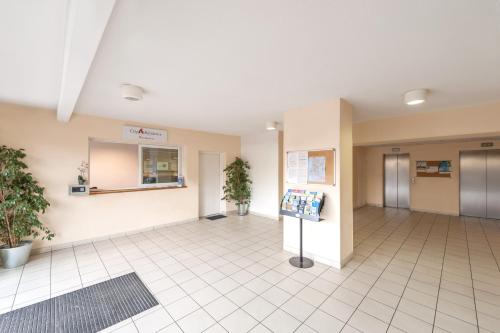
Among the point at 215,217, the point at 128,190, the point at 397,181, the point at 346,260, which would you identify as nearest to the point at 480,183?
the point at 397,181

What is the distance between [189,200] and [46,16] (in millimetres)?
4300

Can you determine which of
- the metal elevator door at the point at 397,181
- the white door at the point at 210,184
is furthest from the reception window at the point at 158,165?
the metal elevator door at the point at 397,181

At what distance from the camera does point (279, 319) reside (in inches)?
75.6

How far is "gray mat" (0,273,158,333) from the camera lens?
72.7 inches

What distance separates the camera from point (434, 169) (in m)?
6.01

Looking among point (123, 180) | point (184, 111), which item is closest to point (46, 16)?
point (184, 111)

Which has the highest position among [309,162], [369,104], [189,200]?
[369,104]

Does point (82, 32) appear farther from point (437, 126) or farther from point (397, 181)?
point (397, 181)

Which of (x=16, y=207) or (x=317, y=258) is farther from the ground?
(x=16, y=207)

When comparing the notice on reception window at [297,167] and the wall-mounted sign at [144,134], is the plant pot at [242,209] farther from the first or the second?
the notice on reception window at [297,167]

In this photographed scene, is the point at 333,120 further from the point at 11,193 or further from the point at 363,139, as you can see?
the point at 11,193

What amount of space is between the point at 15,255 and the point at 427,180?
9.19 meters

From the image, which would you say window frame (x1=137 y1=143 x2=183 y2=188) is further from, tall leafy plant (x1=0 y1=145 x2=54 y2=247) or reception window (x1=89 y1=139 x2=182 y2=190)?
tall leafy plant (x1=0 y1=145 x2=54 y2=247)

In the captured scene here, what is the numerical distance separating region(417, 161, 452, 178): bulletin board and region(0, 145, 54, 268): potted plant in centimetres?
887
